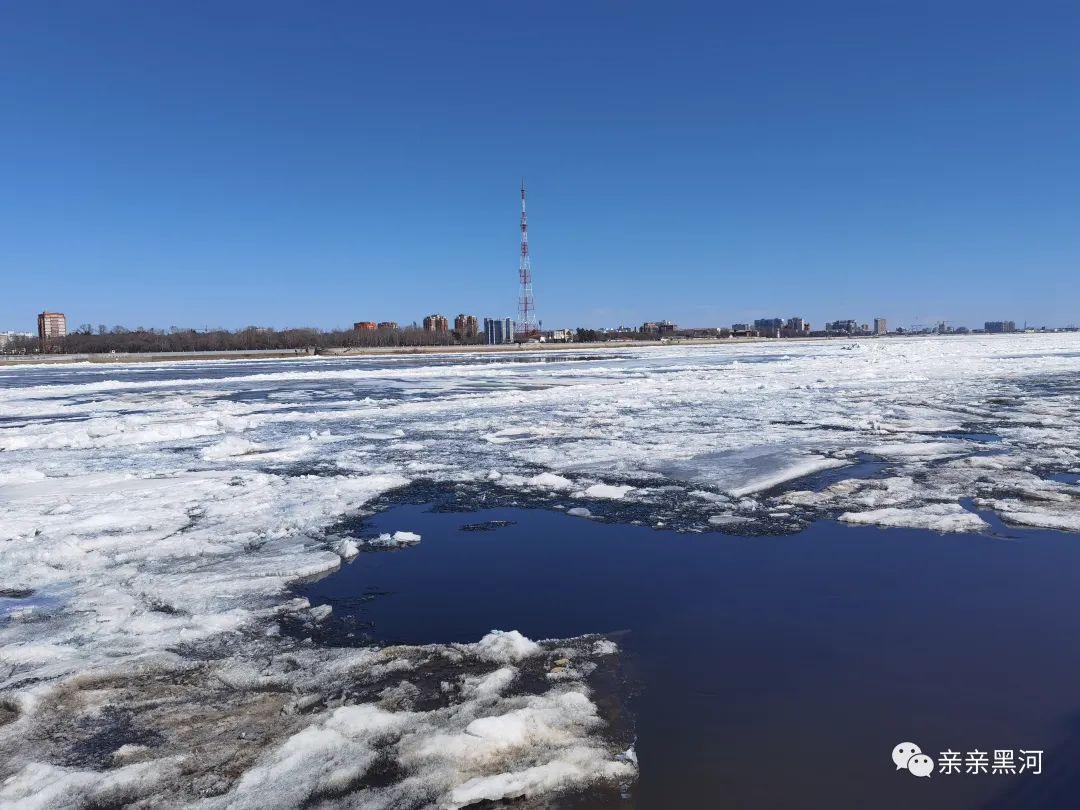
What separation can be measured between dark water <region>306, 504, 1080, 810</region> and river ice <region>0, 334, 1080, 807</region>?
32cm

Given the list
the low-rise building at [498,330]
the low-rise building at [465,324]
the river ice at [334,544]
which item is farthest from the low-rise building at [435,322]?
the river ice at [334,544]

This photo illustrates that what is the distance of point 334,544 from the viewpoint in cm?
536

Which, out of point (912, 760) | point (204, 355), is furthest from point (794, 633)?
point (204, 355)

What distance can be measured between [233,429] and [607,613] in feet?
33.0

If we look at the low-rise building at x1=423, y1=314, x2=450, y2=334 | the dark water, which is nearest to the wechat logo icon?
the dark water

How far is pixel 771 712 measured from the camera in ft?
9.54

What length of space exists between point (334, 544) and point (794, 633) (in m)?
3.29

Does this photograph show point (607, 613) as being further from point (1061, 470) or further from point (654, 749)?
point (1061, 470)

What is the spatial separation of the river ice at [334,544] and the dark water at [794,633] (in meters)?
0.32

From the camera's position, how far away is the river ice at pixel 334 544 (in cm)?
260

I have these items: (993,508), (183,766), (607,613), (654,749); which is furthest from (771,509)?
(183,766)

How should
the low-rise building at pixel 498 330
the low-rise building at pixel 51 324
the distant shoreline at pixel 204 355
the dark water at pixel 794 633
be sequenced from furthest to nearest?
the low-rise building at pixel 51 324 → the low-rise building at pixel 498 330 → the distant shoreline at pixel 204 355 → the dark water at pixel 794 633

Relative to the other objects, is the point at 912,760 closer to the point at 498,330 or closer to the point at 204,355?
the point at 204,355

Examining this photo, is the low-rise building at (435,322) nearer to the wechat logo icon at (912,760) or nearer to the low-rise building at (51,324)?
the low-rise building at (51,324)
